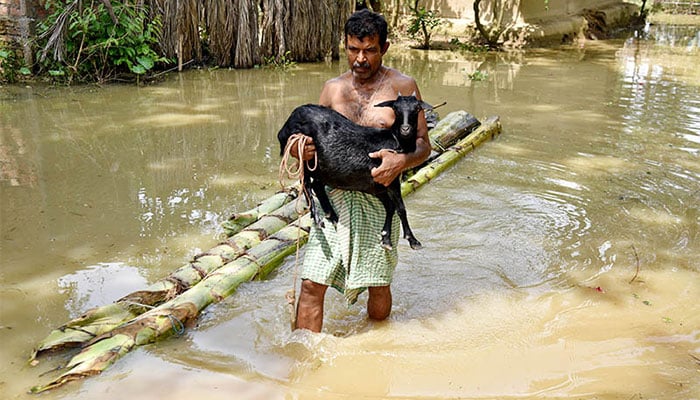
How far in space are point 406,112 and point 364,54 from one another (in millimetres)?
359

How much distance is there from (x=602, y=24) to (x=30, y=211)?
14584 mm

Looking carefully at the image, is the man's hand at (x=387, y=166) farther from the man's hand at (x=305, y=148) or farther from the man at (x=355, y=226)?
the man's hand at (x=305, y=148)

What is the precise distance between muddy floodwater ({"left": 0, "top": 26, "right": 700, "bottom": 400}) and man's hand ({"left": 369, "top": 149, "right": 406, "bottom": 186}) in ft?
2.88

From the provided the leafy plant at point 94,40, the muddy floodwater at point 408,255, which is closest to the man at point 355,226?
the muddy floodwater at point 408,255

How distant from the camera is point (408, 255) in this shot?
419 cm

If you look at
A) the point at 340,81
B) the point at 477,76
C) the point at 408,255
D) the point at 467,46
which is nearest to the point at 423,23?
the point at 467,46

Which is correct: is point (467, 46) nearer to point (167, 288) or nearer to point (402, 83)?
point (402, 83)

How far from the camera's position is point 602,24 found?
15.4 metres

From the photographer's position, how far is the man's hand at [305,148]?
108 inches

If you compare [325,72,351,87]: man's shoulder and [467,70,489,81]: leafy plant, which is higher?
[325,72,351,87]: man's shoulder

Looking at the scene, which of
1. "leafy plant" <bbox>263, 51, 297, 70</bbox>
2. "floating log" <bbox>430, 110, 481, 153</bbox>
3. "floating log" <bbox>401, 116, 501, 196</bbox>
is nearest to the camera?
"floating log" <bbox>401, 116, 501, 196</bbox>

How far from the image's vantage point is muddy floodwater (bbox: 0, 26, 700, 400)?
Result: 9.41 ft

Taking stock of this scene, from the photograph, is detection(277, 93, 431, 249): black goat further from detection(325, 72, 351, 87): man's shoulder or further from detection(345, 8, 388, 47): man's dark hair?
detection(345, 8, 388, 47): man's dark hair

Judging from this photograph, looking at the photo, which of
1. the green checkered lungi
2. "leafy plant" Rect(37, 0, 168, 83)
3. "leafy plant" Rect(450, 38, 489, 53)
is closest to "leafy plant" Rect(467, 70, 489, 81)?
"leafy plant" Rect(450, 38, 489, 53)
